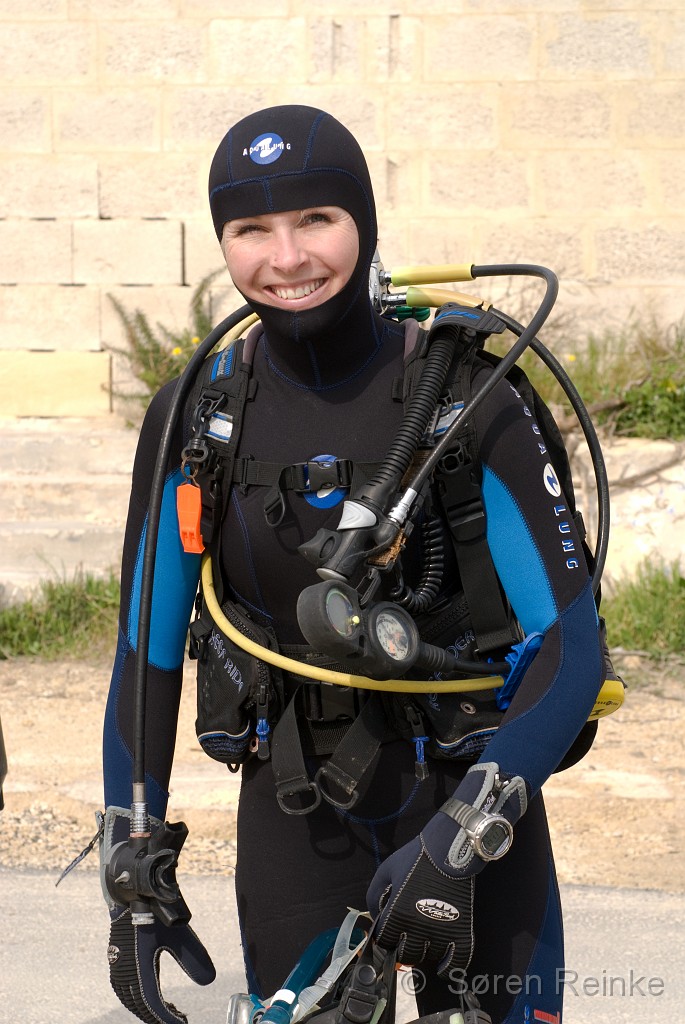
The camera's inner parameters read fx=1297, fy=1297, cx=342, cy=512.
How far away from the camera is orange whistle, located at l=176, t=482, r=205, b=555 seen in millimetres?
1971

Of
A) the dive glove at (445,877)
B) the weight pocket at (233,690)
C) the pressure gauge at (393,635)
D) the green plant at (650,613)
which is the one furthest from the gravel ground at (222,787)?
the pressure gauge at (393,635)

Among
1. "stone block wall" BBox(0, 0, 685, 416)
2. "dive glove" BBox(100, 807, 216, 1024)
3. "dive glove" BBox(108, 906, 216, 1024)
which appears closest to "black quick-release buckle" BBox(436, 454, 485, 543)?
"dive glove" BBox(100, 807, 216, 1024)

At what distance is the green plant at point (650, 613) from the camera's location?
551 centimetres

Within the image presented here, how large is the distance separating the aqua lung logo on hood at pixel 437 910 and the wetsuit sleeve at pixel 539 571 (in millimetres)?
217

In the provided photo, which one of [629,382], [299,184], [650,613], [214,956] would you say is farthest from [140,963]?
[629,382]

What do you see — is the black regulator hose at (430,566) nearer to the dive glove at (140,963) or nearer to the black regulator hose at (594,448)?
the black regulator hose at (594,448)

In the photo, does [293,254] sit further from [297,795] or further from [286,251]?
[297,795]

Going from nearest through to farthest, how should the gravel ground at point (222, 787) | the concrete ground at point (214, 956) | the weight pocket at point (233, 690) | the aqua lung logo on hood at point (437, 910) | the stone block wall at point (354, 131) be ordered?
the aqua lung logo on hood at point (437, 910) → the weight pocket at point (233, 690) → the concrete ground at point (214, 956) → the gravel ground at point (222, 787) → the stone block wall at point (354, 131)

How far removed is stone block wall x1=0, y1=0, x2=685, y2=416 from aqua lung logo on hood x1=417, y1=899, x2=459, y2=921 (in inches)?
218

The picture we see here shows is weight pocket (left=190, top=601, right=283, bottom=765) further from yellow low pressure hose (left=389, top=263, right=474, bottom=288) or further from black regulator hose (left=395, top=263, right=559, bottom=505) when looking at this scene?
yellow low pressure hose (left=389, top=263, right=474, bottom=288)

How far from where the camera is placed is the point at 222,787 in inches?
178

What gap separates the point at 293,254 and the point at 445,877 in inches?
35.9

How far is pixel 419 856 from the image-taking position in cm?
174

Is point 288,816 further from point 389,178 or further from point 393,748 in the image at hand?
point 389,178
